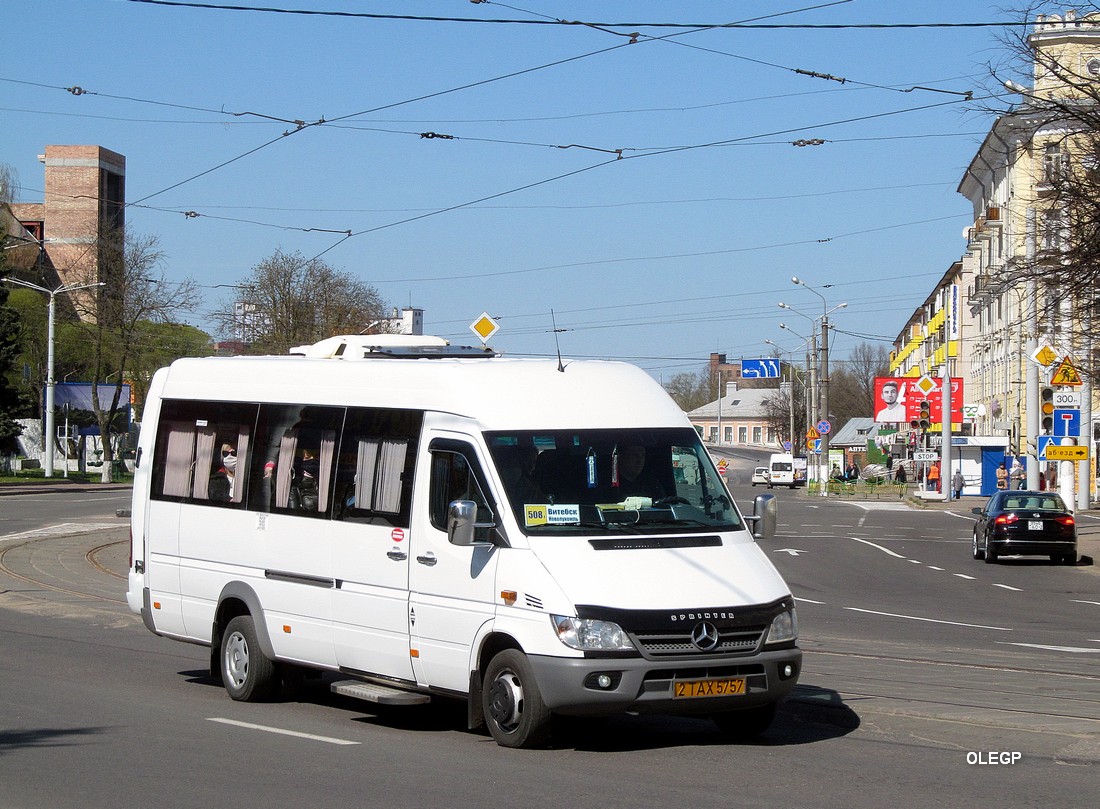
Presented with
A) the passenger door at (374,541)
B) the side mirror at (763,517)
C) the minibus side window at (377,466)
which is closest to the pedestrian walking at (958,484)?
the side mirror at (763,517)

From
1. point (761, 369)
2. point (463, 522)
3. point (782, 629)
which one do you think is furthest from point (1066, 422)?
point (761, 369)

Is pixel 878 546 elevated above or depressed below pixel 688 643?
below

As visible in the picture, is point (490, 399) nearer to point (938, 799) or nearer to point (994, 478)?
point (938, 799)

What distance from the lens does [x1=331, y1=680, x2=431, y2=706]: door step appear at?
927cm

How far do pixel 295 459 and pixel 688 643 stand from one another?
3822 mm

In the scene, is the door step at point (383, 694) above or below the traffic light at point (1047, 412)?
below

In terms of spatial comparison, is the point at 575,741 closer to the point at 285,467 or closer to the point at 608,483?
the point at 608,483

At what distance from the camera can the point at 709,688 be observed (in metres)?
8.27

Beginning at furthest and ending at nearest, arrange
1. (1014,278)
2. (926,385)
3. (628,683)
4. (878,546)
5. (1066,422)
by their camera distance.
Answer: (926,385), (878,546), (1066,422), (1014,278), (628,683)

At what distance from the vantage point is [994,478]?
62.7m

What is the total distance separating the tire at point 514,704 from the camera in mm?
8289

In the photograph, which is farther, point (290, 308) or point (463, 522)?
point (290, 308)

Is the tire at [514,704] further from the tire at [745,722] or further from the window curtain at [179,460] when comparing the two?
the window curtain at [179,460]

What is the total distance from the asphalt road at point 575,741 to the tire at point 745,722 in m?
0.10
